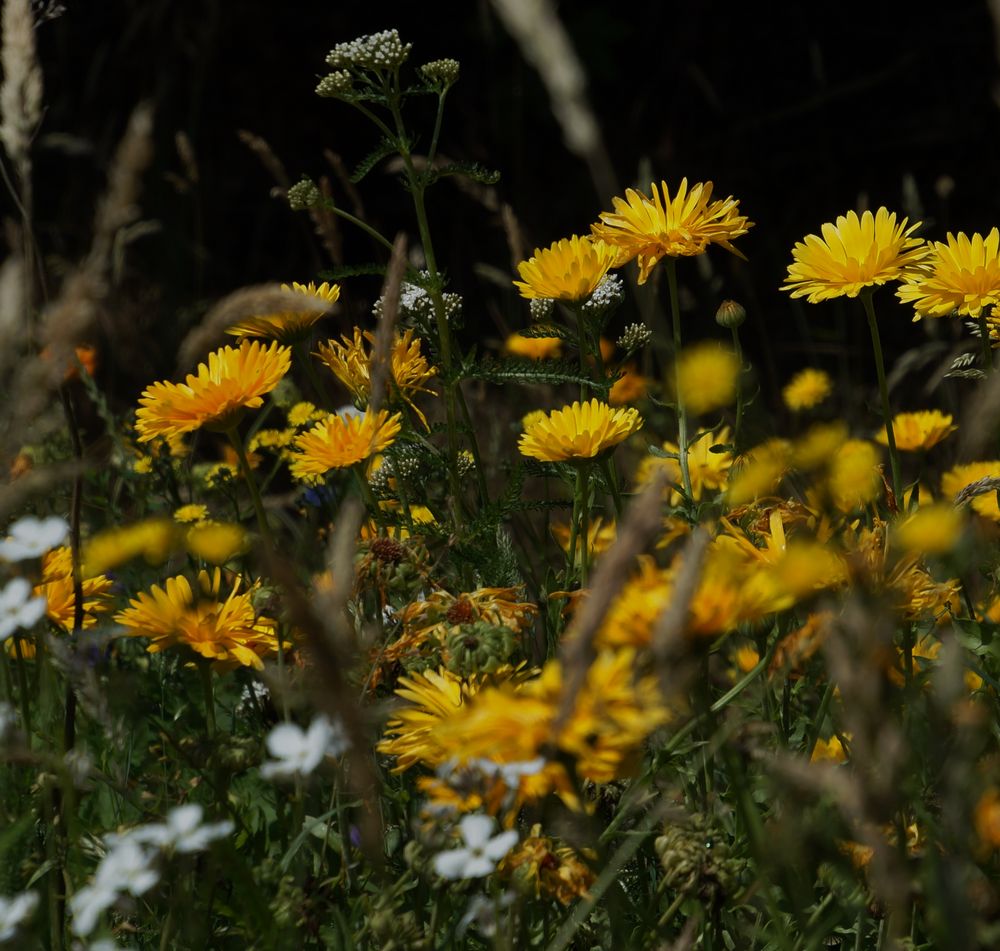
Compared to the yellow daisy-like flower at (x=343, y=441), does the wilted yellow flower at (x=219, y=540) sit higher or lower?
lower

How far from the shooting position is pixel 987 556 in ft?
5.78

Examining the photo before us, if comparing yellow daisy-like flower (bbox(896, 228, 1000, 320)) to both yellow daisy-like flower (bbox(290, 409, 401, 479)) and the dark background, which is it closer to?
yellow daisy-like flower (bbox(290, 409, 401, 479))

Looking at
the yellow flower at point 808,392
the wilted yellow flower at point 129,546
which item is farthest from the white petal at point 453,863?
the yellow flower at point 808,392

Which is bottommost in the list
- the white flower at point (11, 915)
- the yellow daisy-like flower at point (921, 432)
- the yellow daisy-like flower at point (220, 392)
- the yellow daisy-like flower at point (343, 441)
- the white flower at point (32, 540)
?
the yellow daisy-like flower at point (921, 432)

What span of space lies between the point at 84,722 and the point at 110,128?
3.71 metres

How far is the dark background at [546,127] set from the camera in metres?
5.08

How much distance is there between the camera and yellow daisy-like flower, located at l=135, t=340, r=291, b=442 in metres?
1.39

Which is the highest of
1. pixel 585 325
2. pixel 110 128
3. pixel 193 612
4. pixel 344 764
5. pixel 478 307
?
pixel 110 128

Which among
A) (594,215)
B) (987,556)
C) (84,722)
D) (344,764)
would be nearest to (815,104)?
(594,215)

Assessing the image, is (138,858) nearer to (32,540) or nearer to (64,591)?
(32,540)

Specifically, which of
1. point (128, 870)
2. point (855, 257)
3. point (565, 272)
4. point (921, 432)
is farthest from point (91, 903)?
point (921, 432)

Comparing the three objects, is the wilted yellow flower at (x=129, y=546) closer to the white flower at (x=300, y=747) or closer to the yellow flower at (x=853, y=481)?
the white flower at (x=300, y=747)

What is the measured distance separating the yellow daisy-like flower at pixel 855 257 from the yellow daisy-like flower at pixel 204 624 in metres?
0.70

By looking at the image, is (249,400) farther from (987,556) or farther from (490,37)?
(490,37)
